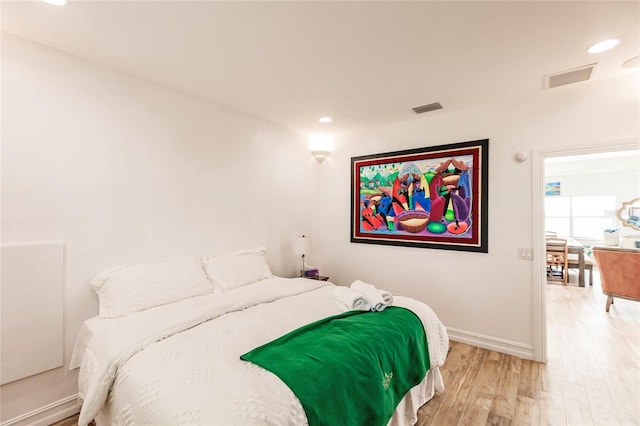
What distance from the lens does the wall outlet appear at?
9.50ft

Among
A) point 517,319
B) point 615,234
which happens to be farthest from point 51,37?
point 615,234

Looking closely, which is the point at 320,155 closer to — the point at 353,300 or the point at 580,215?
the point at 353,300

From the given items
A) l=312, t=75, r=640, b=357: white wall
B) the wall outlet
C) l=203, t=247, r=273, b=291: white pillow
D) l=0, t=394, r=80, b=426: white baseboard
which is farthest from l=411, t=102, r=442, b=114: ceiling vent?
l=0, t=394, r=80, b=426: white baseboard

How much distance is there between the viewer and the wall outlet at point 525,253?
2895 mm

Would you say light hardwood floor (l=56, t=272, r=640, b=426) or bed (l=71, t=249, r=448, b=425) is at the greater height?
bed (l=71, t=249, r=448, b=425)

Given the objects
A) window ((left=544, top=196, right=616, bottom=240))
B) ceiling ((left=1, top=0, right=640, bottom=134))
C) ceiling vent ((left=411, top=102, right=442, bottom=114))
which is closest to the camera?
ceiling ((left=1, top=0, right=640, bottom=134))

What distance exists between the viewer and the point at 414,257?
3.61 metres

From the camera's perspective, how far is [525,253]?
9.59 feet

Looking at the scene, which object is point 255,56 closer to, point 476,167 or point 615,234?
point 476,167

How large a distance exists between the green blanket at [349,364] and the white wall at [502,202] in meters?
1.49

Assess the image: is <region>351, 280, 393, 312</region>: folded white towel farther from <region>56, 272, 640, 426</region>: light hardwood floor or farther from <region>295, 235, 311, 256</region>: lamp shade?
<region>295, 235, 311, 256</region>: lamp shade

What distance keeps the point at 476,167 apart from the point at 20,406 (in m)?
4.19

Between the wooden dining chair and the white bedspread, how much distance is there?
5.10 m

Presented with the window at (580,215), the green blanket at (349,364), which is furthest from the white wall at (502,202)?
the window at (580,215)
